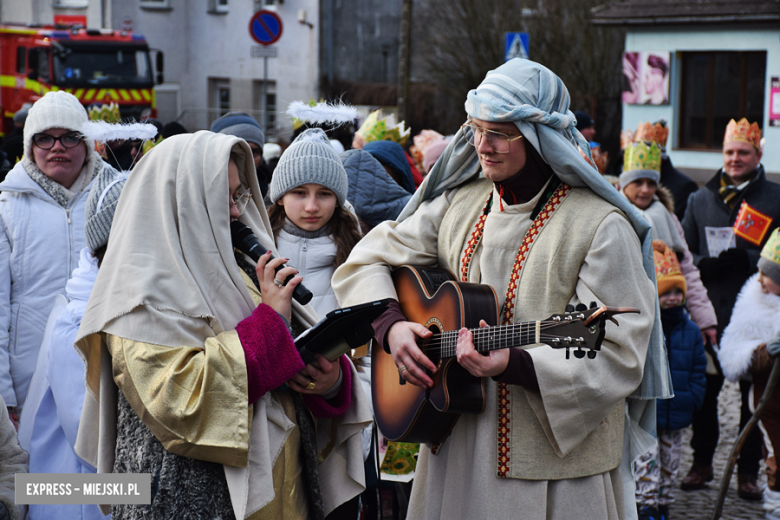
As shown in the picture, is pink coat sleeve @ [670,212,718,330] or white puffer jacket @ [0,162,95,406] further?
pink coat sleeve @ [670,212,718,330]

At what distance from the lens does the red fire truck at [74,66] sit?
62.7 ft

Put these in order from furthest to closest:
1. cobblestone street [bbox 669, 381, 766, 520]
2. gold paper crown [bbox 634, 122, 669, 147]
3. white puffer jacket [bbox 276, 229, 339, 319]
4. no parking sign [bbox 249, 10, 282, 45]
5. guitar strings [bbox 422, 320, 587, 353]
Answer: no parking sign [bbox 249, 10, 282, 45] < gold paper crown [bbox 634, 122, 669, 147] < cobblestone street [bbox 669, 381, 766, 520] < white puffer jacket [bbox 276, 229, 339, 319] < guitar strings [bbox 422, 320, 587, 353]

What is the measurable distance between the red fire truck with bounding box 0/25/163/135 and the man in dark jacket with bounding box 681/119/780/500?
15.3 metres

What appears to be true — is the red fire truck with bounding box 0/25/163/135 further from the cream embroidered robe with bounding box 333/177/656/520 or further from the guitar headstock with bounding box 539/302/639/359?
the guitar headstock with bounding box 539/302/639/359

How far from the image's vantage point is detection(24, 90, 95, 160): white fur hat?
4406 millimetres

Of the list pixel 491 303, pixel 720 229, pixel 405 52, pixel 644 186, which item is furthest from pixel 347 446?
pixel 405 52

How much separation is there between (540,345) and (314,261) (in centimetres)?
173

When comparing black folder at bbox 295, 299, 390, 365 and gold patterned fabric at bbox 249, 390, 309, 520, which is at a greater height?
black folder at bbox 295, 299, 390, 365

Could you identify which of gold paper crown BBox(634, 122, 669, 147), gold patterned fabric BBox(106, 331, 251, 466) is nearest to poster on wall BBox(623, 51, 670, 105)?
gold paper crown BBox(634, 122, 669, 147)

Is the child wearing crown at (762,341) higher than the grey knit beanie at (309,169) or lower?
lower

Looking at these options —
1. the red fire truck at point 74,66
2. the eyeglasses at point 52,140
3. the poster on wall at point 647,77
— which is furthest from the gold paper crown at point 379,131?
the red fire truck at point 74,66

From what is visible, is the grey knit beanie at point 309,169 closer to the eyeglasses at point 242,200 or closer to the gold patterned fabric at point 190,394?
the eyeglasses at point 242,200

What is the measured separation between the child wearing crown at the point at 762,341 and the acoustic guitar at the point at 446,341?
2748 millimetres

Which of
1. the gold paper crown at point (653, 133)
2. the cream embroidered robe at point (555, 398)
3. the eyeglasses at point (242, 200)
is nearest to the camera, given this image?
the cream embroidered robe at point (555, 398)
